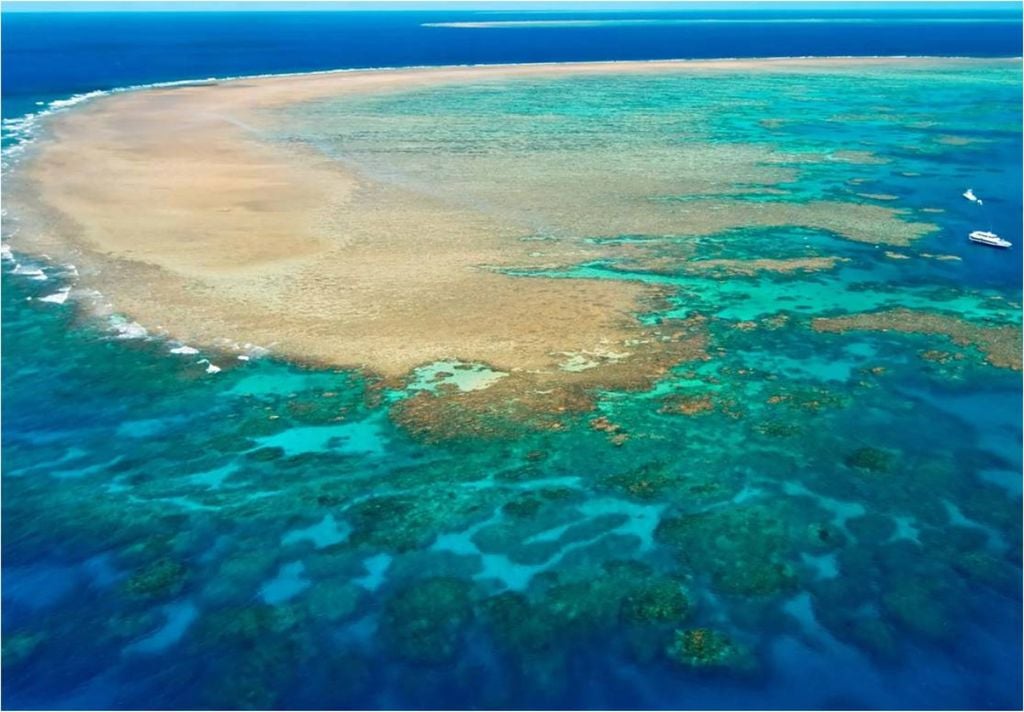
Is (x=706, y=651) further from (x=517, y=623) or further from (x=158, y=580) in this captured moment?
(x=158, y=580)

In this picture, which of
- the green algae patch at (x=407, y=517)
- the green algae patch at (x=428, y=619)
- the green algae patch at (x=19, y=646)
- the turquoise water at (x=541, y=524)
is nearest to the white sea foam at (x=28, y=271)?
the turquoise water at (x=541, y=524)

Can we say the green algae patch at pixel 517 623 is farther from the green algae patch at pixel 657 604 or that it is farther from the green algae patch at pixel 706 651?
the green algae patch at pixel 706 651

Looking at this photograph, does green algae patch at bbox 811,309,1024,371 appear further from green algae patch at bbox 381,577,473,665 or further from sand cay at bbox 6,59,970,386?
green algae patch at bbox 381,577,473,665

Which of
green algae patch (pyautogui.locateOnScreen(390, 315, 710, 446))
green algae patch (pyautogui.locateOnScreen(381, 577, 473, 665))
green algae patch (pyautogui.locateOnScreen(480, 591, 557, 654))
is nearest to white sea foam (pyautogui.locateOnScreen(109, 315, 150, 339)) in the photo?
green algae patch (pyautogui.locateOnScreen(390, 315, 710, 446))

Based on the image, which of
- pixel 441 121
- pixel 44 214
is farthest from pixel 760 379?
pixel 441 121

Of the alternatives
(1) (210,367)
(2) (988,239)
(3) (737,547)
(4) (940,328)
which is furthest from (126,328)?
(2) (988,239)

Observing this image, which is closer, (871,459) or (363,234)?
(871,459)
